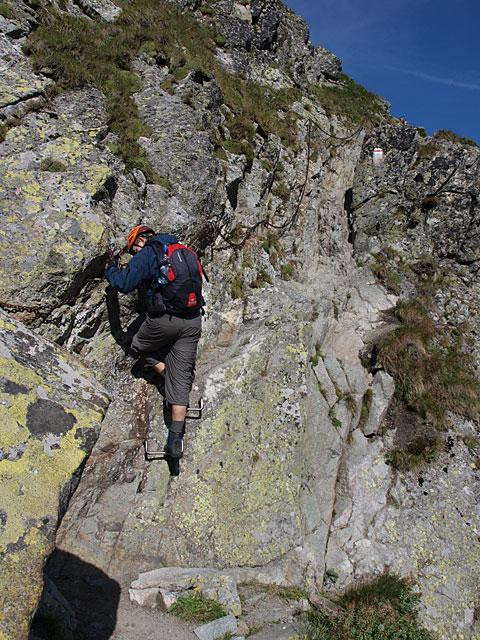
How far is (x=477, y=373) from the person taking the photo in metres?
13.6

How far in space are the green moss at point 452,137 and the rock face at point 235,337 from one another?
3.30 metres

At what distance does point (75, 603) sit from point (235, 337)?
271 inches

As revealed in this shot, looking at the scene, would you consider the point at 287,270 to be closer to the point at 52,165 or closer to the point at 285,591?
the point at 52,165

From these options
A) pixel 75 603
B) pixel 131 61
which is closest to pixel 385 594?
pixel 75 603

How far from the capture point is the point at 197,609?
805 centimetres

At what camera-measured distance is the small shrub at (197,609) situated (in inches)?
312

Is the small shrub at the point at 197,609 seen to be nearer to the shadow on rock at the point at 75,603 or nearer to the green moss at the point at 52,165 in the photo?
the shadow on rock at the point at 75,603

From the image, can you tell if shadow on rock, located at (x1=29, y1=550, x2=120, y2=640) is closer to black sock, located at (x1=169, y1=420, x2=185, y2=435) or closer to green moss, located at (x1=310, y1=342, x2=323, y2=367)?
black sock, located at (x1=169, y1=420, x2=185, y2=435)

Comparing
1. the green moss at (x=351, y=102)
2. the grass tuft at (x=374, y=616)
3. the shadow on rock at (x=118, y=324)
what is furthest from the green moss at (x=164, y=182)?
the green moss at (x=351, y=102)

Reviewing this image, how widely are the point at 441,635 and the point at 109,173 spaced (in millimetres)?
12804

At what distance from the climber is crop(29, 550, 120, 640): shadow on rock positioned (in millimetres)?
2655

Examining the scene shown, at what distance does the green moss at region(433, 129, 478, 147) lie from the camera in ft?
62.2

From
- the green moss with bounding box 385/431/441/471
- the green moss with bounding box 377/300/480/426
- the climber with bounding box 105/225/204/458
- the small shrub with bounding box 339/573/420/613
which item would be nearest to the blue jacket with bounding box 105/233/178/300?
the climber with bounding box 105/225/204/458

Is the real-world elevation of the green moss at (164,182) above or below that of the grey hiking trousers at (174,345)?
above
